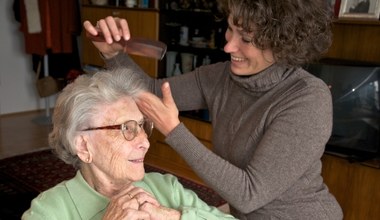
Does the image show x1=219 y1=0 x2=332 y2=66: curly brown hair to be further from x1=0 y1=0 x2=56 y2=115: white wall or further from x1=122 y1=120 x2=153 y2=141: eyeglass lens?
x1=0 y1=0 x2=56 y2=115: white wall

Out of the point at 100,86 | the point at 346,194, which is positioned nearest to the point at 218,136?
the point at 100,86

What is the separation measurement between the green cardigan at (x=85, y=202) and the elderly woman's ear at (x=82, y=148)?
0.07 meters

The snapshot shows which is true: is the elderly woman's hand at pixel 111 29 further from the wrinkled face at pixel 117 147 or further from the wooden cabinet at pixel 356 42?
the wooden cabinet at pixel 356 42

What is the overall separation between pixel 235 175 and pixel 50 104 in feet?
14.0

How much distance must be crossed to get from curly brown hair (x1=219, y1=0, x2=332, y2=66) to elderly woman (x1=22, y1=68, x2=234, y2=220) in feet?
1.22

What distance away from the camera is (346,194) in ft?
8.09

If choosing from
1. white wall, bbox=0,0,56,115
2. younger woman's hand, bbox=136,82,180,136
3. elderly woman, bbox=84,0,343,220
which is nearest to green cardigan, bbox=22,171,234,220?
elderly woman, bbox=84,0,343,220

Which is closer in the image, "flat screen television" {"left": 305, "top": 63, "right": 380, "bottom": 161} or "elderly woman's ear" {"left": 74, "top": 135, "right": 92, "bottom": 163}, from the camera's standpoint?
"elderly woman's ear" {"left": 74, "top": 135, "right": 92, "bottom": 163}

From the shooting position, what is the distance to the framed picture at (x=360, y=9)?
227 cm

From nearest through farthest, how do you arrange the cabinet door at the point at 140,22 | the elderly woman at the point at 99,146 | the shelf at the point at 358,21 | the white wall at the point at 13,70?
the elderly woman at the point at 99,146 → the shelf at the point at 358,21 → the cabinet door at the point at 140,22 → the white wall at the point at 13,70

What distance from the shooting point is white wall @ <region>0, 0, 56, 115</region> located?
4.51 meters

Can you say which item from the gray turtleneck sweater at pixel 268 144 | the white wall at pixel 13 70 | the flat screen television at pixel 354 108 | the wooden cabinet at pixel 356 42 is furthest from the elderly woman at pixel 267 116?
the white wall at pixel 13 70

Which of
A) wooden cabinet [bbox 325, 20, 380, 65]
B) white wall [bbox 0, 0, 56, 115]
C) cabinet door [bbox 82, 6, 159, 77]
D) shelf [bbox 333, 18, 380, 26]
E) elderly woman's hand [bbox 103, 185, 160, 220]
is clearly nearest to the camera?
elderly woman's hand [bbox 103, 185, 160, 220]

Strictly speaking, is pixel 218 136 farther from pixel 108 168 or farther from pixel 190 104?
pixel 108 168
